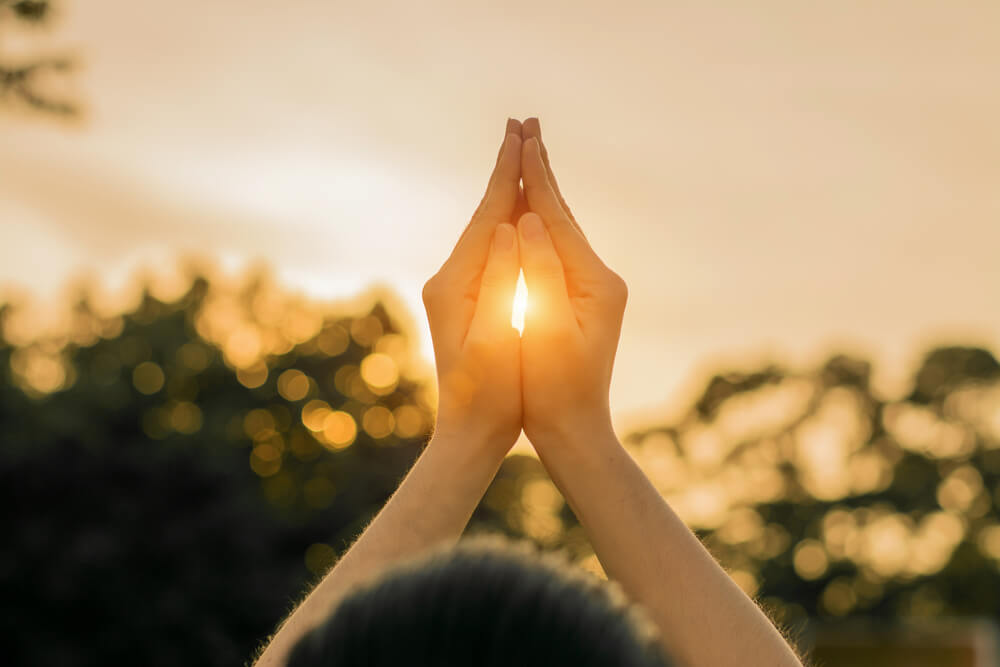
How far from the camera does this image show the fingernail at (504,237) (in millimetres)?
1782

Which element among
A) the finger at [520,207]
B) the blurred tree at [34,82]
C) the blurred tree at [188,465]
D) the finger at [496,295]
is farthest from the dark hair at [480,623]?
the blurred tree at [188,465]

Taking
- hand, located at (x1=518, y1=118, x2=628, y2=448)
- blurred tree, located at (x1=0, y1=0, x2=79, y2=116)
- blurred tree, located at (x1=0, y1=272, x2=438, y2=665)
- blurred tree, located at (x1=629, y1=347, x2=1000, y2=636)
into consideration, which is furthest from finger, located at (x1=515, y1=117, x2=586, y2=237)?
blurred tree, located at (x1=629, y1=347, x2=1000, y2=636)

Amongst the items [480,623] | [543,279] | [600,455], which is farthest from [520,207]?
[480,623]

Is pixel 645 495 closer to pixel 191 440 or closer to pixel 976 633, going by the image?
pixel 191 440

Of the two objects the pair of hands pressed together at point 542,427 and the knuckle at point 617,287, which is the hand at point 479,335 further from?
the knuckle at point 617,287

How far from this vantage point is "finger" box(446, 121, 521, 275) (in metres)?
1.81

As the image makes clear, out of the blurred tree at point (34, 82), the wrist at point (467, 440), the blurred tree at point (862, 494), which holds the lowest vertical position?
the wrist at point (467, 440)

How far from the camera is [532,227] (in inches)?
70.5

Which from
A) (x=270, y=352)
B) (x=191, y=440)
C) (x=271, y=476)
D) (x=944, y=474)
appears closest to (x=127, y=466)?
(x=191, y=440)

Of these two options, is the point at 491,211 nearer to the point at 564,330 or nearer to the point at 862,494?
the point at 564,330

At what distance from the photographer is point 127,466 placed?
26359mm

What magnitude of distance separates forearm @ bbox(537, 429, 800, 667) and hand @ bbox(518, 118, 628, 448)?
74 millimetres

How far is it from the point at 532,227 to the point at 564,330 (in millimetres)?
195

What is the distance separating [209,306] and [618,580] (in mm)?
39383
